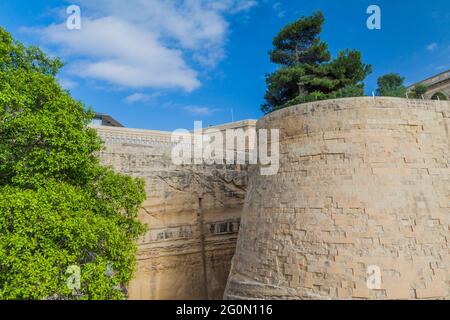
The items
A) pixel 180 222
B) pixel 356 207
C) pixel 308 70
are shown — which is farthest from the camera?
pixel 308 70

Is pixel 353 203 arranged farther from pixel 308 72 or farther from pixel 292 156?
pixel 308 72

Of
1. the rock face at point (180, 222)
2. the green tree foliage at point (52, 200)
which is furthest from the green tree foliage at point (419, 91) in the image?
the green tree foliage at point (52, 200)

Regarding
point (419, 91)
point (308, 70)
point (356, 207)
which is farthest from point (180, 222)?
point (419, 91)

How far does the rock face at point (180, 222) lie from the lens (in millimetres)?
12656

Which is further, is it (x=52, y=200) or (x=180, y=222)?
(x=180, y=222)

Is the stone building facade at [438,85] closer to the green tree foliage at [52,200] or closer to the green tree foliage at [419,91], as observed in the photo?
the green tree foliage at [419,91]

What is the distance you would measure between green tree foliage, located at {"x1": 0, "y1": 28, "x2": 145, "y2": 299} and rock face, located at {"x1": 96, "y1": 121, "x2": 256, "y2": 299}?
3951 millimetres

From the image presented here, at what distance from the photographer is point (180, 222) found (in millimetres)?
13492

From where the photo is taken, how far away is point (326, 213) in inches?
279

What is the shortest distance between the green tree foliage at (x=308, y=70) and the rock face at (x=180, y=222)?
7.45 m

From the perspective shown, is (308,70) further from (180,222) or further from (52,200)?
(52,200)

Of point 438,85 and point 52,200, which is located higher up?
point 438,85

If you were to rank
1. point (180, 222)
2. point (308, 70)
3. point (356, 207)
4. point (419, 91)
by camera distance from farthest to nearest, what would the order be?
point (419, 91) → point (308, 70) → point (180, 222) → point (356, 207)

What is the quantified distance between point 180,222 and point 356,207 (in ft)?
27.8
